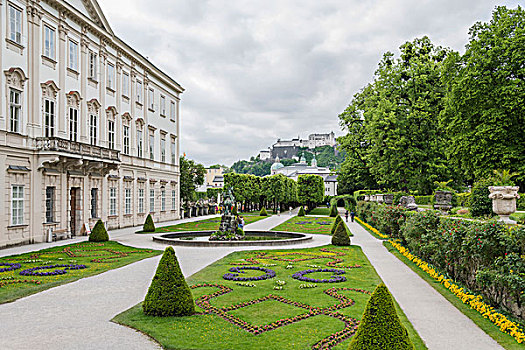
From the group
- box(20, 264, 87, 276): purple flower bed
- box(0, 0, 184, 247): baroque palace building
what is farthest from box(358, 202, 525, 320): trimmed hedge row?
box(0, 0, 184, 247): baroque palace building

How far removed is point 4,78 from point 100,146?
9.74 meters

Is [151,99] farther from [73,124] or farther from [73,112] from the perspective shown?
[73,124]

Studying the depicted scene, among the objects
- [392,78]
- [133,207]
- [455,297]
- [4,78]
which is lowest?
[455,297]

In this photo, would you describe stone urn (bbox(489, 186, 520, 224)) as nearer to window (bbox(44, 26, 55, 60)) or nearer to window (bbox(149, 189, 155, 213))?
window (bbox(44, 26, 55, 60))

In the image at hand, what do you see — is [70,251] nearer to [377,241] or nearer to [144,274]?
[144,274]

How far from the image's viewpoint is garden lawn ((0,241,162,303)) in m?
12.6

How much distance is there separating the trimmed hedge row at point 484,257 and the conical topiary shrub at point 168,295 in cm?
637

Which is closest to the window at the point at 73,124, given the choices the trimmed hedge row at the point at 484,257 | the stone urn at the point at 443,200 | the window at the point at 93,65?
the window at the point at 93,65

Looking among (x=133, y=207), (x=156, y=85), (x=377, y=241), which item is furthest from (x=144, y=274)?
(x=156, y=85)

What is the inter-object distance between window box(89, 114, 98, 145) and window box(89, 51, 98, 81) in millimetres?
2716

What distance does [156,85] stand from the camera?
43.8m

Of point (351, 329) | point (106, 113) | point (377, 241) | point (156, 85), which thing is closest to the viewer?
point (351, 329)

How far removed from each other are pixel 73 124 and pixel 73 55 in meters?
4.42

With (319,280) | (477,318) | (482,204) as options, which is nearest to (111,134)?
(319,280)
